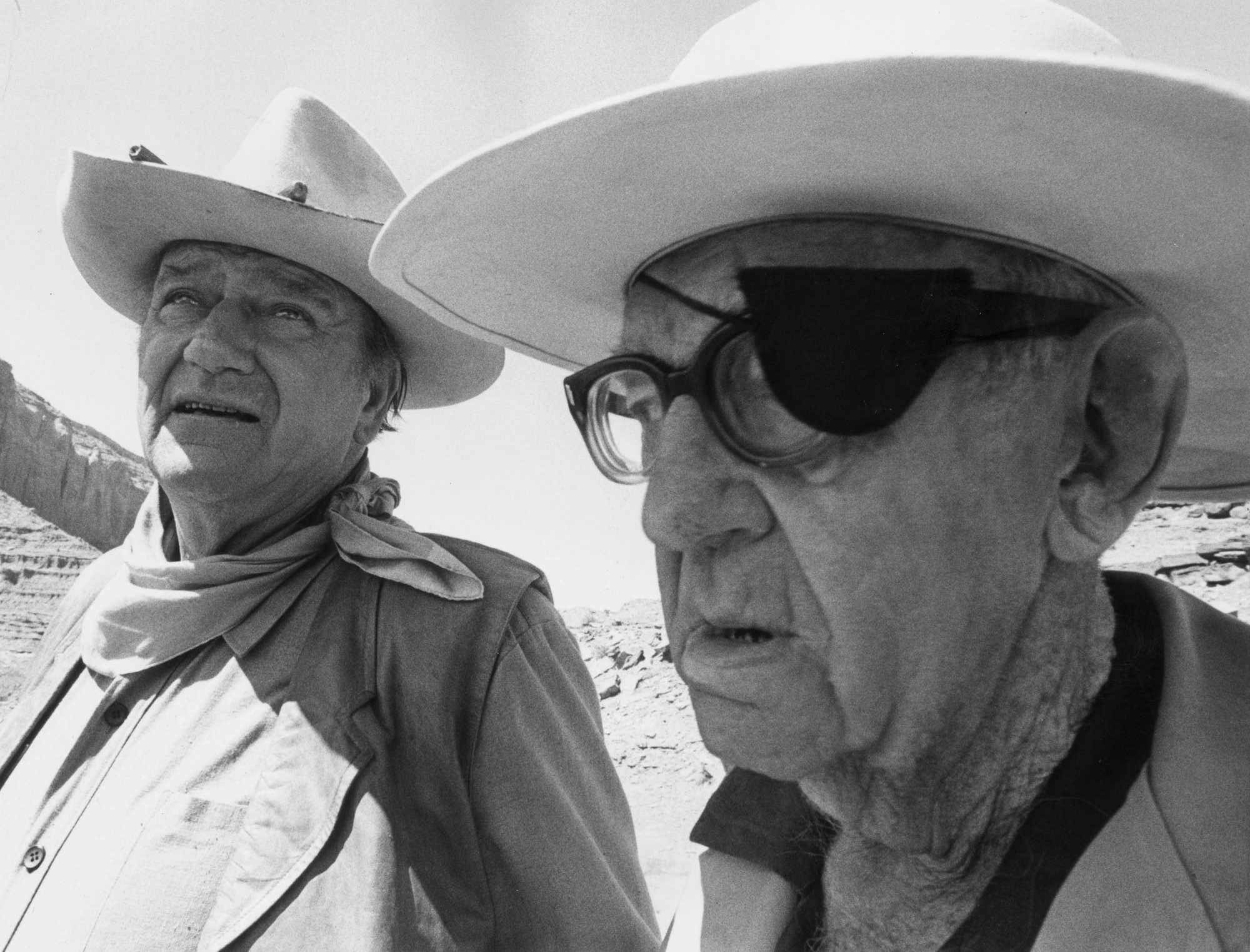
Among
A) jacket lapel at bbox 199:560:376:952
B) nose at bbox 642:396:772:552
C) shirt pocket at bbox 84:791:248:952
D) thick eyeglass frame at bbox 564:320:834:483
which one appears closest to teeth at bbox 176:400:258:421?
jacket lapel at bbox 199:560:376:952

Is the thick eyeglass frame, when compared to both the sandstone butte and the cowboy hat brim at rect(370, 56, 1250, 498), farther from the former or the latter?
the sandstone butte

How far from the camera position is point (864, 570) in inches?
48.5

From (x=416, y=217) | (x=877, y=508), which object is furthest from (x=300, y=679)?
(x=877, y=508)

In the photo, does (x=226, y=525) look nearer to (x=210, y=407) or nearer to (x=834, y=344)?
(x=210, y=407)

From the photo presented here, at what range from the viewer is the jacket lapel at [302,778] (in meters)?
2.24

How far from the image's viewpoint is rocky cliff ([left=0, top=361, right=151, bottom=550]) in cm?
3206

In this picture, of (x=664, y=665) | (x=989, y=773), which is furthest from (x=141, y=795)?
(x=664, y=665)

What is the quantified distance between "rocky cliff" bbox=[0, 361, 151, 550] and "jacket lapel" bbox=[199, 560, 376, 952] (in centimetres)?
3196

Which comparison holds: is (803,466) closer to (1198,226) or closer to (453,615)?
(1198,226)

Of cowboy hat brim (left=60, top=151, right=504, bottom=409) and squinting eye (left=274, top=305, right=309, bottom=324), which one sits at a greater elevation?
cowboy hat brim (left=60, top=151, right=504, bottom=409)

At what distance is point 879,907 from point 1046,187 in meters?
0.90

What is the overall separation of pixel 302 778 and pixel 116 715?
0.59 meters

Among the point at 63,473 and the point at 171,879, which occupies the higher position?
the point at 171,879

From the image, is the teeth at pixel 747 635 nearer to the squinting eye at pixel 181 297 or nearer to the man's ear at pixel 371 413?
the man's ear at pixel 371 413
